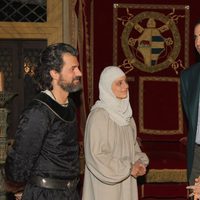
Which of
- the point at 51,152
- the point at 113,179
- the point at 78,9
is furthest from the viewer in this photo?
the point at 78,9

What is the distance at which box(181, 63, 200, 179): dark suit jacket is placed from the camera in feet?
12.2

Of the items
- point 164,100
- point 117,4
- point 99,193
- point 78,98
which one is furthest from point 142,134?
point 99,193

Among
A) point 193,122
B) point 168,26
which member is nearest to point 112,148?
point 193,122

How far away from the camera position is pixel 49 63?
2814 mm

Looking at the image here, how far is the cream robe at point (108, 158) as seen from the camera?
11.6 feet

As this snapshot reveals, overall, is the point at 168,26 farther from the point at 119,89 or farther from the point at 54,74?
the point at 54,74

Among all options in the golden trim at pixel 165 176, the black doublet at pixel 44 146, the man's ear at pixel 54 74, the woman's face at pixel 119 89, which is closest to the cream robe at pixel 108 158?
the woman's face at pixel 119 89

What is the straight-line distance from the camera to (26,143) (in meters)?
2.60

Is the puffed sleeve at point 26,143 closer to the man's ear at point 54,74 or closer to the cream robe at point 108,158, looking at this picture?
the man's ear at point 54,74

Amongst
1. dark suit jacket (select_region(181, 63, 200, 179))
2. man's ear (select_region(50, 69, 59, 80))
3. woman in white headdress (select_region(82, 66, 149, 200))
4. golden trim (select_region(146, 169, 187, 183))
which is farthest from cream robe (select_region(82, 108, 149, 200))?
golden trim (select_region(146, 169, 187, 183))

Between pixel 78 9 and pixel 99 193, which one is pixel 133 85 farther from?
pixel 99 193

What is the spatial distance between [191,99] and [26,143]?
1611 mm

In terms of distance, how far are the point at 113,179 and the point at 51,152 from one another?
3.07ft

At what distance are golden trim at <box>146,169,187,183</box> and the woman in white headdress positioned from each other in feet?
5.58
